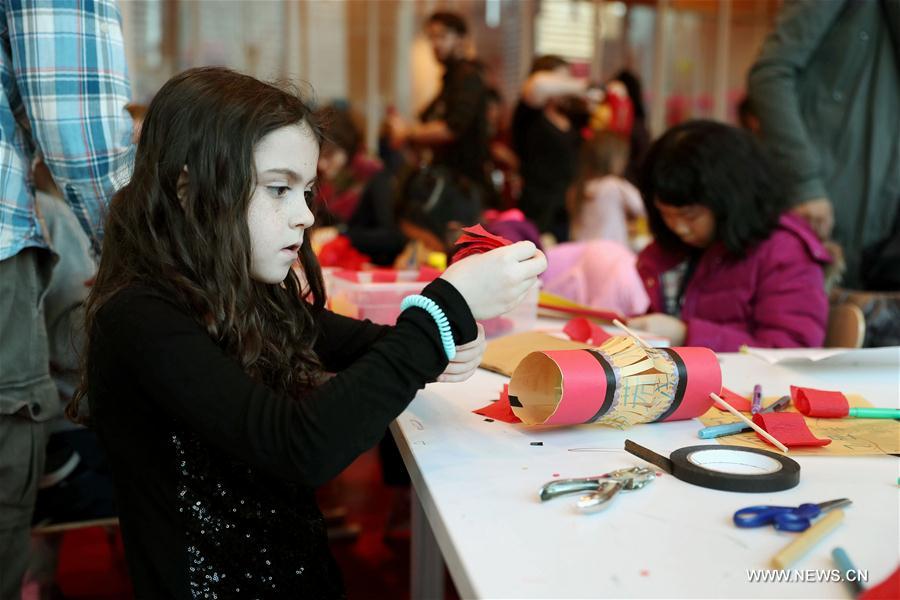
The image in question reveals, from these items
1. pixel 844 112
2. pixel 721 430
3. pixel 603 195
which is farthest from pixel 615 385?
pixel 603 195

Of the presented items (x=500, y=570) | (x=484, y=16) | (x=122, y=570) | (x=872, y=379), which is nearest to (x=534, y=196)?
(x=122, y=570)

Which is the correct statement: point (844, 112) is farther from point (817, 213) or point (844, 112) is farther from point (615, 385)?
point (615, 385)

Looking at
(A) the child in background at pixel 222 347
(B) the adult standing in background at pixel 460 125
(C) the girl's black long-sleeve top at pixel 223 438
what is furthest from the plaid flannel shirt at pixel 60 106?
(B) the adult standing in background at pixel 460 125

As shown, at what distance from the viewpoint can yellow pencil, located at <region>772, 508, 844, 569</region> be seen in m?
0.69

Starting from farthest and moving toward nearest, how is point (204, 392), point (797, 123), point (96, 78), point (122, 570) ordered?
point (122, 570) < point (797, 123) < point (96, 78) < point (204, 392)

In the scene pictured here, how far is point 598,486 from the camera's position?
2.72ft

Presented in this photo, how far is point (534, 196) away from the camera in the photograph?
4.21 m

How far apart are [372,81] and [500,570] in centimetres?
808

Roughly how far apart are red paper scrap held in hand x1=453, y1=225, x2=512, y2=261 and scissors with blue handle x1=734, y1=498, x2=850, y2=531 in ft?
Result: 1.37

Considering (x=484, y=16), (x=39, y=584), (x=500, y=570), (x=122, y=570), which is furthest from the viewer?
(x=484, y=16)

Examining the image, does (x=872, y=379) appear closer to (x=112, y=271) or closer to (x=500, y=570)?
(x=500, y=570)

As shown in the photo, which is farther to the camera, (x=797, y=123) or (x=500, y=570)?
(x=797, y=123)

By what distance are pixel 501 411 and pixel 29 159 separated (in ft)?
2.93

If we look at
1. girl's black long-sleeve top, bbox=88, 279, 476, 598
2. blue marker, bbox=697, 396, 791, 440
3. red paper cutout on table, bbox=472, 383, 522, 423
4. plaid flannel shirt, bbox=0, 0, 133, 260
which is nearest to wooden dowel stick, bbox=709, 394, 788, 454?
blue marker, bbox=697, 396, 791, 440
